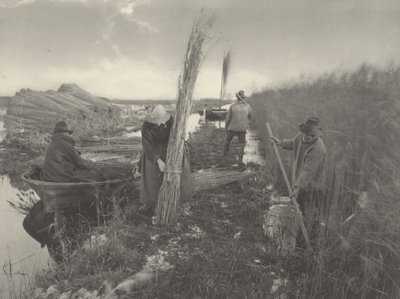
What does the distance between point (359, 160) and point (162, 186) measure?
2.11 m

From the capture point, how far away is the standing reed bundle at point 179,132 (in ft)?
12.1

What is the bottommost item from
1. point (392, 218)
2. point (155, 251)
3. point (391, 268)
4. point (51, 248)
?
point (51, 248)

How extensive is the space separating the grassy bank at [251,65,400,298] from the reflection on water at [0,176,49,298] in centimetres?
239

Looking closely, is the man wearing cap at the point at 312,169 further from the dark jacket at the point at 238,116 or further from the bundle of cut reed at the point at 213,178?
the dark jacket at the point at 238,116

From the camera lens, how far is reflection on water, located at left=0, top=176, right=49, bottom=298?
326 centimetres

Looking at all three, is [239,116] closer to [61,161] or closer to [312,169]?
[61,161]

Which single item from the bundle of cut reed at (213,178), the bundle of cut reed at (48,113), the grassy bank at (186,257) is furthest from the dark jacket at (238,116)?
the bundle of cut reed at (48,113)

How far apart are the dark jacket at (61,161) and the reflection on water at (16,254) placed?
0.79m

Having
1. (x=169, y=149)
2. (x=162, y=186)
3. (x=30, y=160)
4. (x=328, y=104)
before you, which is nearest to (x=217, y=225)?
(x=162, y=186)

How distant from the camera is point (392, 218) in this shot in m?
2.31

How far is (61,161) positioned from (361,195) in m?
3.60

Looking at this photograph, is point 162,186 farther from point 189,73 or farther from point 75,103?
point 75,103

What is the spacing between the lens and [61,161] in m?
4.71

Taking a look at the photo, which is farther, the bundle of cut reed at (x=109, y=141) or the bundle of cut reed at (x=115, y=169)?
the bundle of cut reed at (x=109, y=141)
